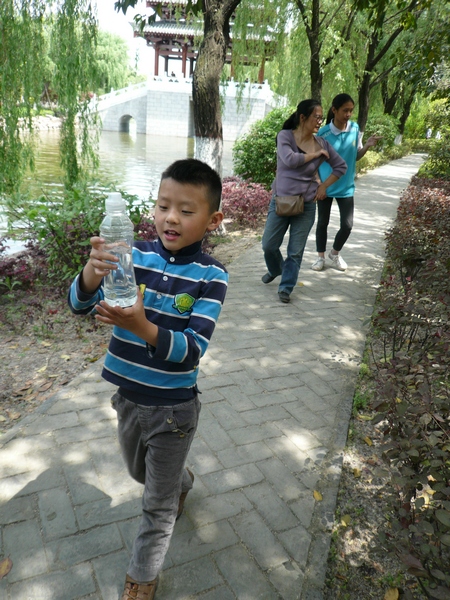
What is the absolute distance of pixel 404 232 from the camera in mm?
5273

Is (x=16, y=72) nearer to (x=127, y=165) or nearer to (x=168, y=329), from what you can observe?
(x=168, y=329)

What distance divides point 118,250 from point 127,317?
234 millimetres

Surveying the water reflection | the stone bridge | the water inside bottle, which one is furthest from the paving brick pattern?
the stone bridge

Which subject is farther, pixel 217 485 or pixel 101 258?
pixel 217 485

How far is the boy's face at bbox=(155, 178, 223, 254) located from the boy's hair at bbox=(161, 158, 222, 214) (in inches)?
0.7

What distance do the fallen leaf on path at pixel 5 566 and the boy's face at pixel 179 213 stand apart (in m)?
1.53

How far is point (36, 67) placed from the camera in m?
5.72

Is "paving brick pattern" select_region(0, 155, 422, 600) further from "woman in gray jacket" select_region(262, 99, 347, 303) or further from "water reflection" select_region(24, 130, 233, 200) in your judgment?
"water reflection" select_region(24, 130, 233, 200)

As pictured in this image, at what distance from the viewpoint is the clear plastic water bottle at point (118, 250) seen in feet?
4.73

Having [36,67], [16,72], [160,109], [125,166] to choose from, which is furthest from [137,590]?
[160,109]

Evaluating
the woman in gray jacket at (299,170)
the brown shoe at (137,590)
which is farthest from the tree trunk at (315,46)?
the brown shoe at (137,590)

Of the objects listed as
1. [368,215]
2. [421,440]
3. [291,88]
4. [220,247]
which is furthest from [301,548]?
[291,88]

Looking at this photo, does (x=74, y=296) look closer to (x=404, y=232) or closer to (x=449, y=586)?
(x=449, y=586)

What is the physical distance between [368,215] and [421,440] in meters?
9.41
